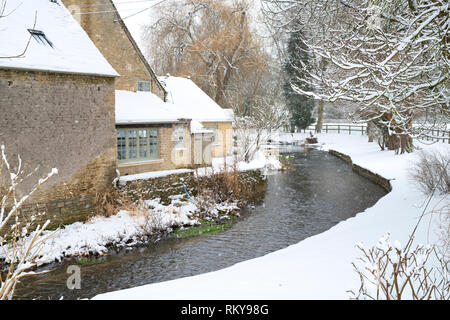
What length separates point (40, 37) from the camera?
41.2 feet

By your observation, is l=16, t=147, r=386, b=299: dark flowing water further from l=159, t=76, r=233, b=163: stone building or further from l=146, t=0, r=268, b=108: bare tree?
l=146, t=0, r=268, b=108: bare tree

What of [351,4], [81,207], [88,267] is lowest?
[88,267]

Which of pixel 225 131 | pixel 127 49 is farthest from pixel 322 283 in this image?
pixel 225 131

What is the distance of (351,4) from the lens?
339 inches

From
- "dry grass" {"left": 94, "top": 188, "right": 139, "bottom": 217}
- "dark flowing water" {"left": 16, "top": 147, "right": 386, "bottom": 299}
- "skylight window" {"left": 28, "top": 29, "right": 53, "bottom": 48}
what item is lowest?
"dark flowing water" {"left": 16, "top": 147, "right": 386, "bottom": 299}

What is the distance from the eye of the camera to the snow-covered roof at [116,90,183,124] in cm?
1617

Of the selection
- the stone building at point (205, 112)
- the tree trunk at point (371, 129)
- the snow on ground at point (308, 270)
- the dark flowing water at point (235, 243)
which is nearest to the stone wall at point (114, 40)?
the stone building at point (205, 112)

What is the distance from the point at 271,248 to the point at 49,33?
975 cm

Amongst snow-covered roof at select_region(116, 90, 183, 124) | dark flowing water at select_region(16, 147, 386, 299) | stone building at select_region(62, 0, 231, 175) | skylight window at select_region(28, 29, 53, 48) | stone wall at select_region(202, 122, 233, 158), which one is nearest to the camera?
dark flowing water at select_region(16, 147, 386, 299)

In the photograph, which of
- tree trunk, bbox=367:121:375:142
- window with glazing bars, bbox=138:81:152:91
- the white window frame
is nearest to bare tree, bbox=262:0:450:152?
the white window frame

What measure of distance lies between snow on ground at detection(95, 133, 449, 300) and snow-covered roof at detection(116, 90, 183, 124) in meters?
9.09

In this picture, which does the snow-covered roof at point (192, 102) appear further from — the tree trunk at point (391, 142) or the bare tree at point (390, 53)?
the bare tree at point (390, 53)
